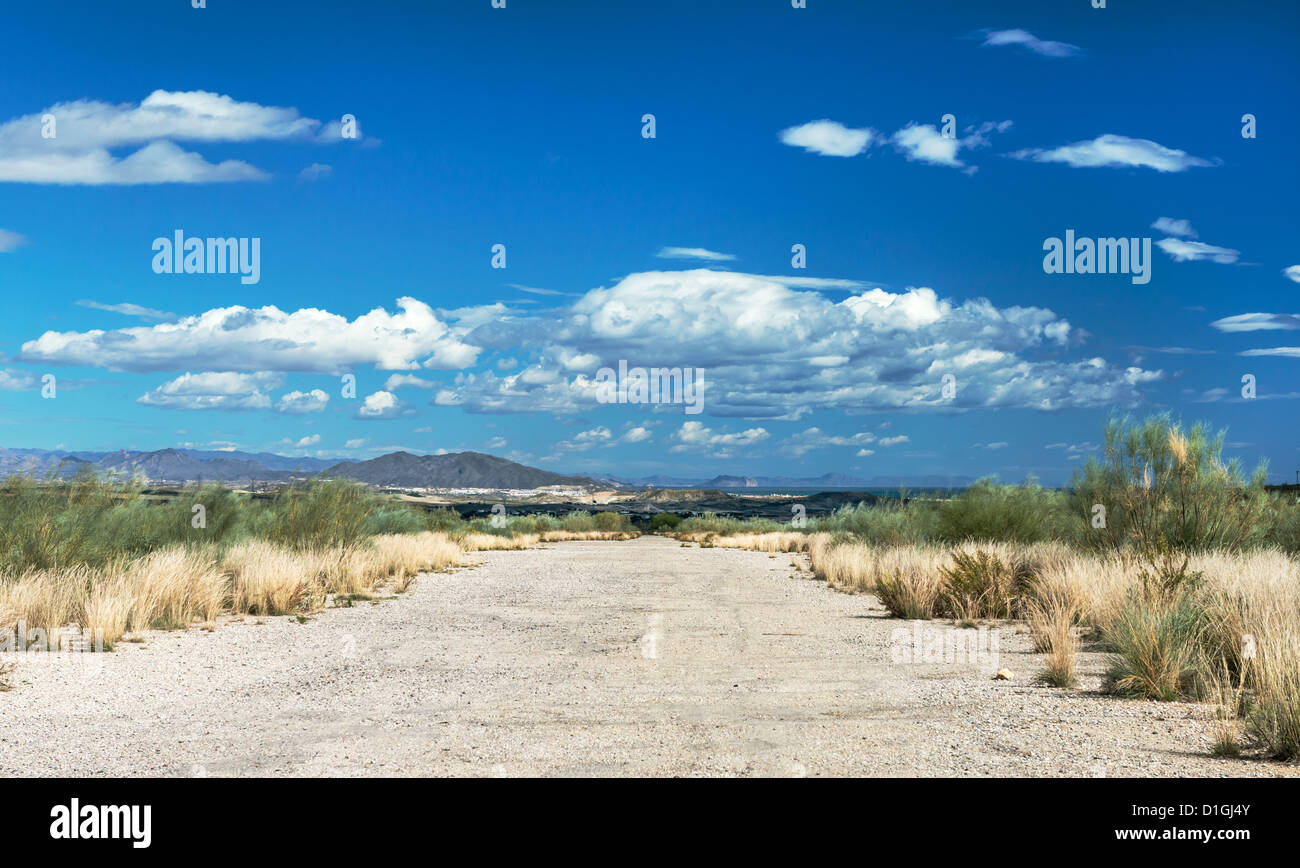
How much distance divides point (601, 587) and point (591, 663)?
1192 centimetres

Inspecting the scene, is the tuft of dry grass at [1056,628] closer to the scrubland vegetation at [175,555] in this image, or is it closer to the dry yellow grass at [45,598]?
the scrubland vegetation at [175,555]

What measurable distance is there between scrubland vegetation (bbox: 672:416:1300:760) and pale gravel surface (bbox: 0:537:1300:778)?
1.56ft

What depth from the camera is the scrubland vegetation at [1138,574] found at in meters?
9.20

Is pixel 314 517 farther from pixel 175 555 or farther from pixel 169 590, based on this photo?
pixel 169 590

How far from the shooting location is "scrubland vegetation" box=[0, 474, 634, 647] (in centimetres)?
1319

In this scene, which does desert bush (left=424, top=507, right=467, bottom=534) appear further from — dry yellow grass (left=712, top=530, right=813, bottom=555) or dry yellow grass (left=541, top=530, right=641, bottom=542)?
dry yellow grass (left=712, top=530, right=813, bottom=555)

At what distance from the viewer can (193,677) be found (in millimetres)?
10484

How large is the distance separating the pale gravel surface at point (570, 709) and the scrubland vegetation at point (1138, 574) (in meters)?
0.48

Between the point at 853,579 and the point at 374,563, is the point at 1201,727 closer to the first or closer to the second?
the point at 853,579

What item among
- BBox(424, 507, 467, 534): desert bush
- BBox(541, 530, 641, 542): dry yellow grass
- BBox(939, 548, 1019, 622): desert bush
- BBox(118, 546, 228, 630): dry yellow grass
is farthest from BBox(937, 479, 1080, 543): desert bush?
BBox(541, 530, 641, 542): dry yellow grass

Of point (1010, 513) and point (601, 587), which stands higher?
point (1010, 513)

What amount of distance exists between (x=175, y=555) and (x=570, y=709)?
32.9ft

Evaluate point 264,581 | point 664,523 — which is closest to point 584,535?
point 664,523
